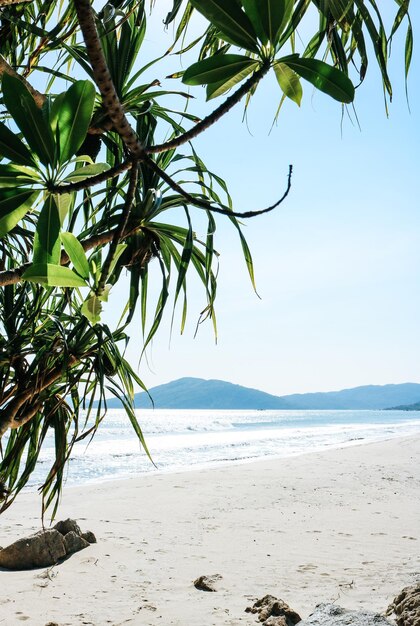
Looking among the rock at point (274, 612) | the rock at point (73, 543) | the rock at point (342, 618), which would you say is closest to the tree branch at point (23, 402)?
the rock at point (342, 618)

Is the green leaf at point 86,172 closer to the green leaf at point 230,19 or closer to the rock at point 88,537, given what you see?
the green leaf at point 230,19

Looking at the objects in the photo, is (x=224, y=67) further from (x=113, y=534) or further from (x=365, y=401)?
(x=365, y=401)

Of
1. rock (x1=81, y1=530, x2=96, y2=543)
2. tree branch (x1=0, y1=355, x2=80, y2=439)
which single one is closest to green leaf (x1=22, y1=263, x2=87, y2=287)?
tree branch (x1=0, y1=355, x2=80, y2=439)

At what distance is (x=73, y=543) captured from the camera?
4605mm

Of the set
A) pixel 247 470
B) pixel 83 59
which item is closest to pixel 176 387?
pixel 247 470

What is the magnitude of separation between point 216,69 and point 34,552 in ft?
13.9

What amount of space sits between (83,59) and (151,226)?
345mm

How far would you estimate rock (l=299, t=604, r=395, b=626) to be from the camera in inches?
80.9

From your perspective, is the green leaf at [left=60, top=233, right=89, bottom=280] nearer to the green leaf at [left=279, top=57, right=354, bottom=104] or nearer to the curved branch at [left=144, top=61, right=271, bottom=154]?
the curved branch at [left=144, top=61, right=271, bottom=154]

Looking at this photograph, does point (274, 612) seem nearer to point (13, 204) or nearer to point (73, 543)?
point (73, 543)

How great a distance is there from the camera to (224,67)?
61 centimetres

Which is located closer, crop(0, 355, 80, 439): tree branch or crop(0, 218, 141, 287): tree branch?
crop(0, 218, 141, 287): tree branch

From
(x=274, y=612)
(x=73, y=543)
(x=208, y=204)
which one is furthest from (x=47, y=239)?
(x=73, y=543)

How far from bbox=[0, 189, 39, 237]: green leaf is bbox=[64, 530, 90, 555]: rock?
4.42m
